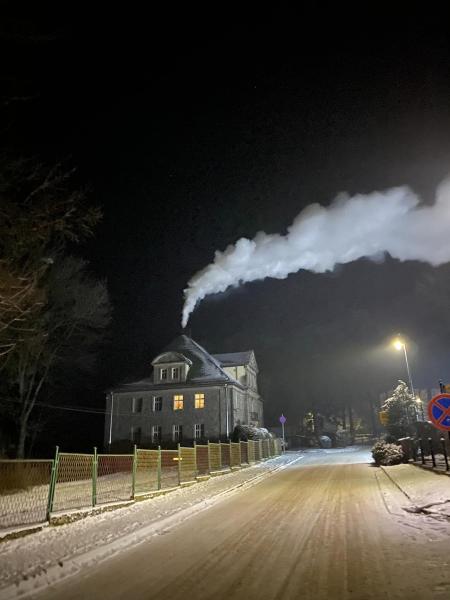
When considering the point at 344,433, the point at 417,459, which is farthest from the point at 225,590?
the point at 344,433

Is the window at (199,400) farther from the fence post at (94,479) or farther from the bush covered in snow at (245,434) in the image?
the fence post at (94,479)

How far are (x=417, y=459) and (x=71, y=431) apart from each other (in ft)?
109

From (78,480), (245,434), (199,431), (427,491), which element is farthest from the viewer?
(199,431)

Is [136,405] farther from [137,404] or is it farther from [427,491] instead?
[427,491]

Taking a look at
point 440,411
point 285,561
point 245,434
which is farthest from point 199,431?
point 285,561

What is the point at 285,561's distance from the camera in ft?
19.1

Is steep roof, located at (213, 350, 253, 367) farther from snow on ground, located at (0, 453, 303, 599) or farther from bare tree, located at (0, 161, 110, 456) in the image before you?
snow on ground, located at (0, 453, 303, 599)

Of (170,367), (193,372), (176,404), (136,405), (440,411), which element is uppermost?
(170,367)

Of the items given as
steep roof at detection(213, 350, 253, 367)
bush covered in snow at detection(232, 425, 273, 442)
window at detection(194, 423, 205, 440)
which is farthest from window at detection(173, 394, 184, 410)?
steep roof at detection(213, 350, 253, 367)

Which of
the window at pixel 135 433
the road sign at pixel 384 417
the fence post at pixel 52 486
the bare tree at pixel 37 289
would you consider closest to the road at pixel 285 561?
the fence post at pixel 52 486

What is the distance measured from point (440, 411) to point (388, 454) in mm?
13897

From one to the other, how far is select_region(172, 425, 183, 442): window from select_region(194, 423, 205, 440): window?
4.22ft

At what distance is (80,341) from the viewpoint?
30094mm

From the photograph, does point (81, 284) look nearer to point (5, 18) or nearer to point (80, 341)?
point (80, 341)
